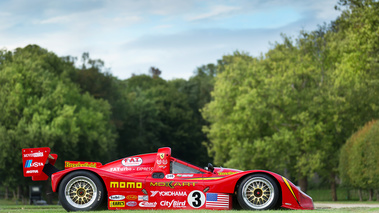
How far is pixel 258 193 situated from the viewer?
14094 millimetres

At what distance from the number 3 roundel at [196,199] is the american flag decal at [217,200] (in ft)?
0.45

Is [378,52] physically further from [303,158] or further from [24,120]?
[24,120]

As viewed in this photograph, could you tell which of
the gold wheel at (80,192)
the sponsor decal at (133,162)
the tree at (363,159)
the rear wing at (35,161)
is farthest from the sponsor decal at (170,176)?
the tree at (363,159)

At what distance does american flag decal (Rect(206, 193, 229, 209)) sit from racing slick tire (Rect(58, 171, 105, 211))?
7.98 ft

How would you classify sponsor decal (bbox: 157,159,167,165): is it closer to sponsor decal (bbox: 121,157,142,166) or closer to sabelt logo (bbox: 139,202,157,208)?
sponsor decal (bbox: 121,157,142,166)

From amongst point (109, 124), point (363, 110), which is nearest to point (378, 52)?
point (363, 110)

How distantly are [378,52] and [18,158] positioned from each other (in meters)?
30.0

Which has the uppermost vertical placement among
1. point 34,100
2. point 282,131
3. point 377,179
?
point 34,100

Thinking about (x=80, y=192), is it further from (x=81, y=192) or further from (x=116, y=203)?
(x=116, y=203)

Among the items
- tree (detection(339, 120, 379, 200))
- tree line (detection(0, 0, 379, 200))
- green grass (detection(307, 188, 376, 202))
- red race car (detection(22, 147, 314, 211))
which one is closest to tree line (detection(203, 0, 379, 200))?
tree line (detection(0, 0, 379, 200))

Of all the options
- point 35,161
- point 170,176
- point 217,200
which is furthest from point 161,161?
point 35,161

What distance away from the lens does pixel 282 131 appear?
56.1 m

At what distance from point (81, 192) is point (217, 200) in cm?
312

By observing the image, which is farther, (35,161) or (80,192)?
(35,161)
